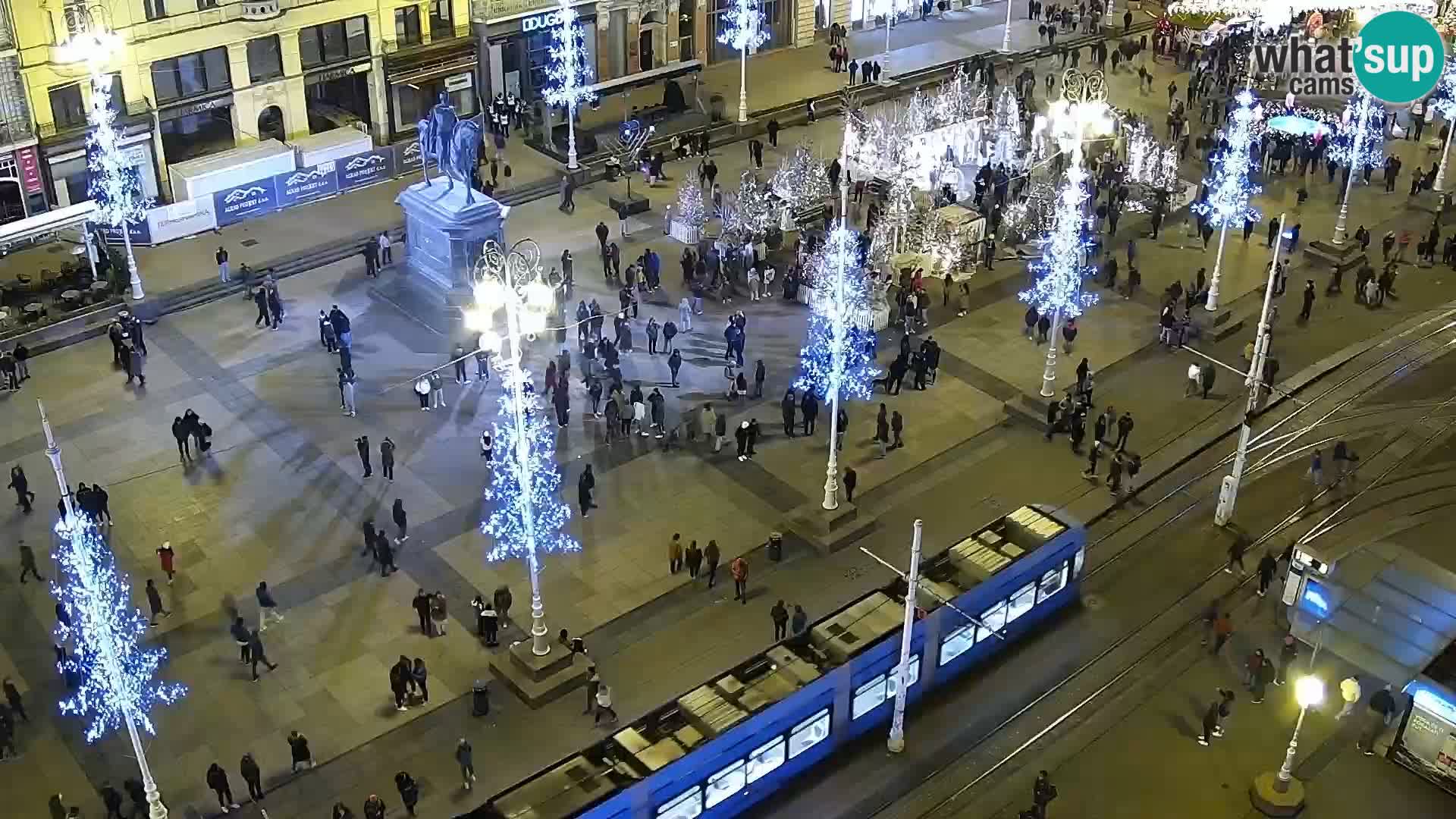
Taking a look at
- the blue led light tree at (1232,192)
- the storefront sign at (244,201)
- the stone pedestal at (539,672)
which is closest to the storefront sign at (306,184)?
the storefront sign at (244,201)

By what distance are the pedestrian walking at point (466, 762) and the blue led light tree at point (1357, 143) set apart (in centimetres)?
3269

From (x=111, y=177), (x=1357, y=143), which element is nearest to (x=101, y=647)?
(x=111, y=177)

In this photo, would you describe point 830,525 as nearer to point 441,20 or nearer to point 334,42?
point 334,42

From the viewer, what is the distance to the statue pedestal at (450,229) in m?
42.2

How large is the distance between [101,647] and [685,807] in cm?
1092

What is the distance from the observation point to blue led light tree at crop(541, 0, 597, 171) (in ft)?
169

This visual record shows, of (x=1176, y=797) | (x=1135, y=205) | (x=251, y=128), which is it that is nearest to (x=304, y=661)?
(x=1176, y=797)

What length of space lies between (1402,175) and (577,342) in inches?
1285

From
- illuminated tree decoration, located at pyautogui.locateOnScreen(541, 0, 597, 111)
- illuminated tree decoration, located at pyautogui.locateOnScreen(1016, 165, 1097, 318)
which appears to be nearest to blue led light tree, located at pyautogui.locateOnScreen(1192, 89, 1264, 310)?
illuminated tree decoration, located at pyautogui.locateOnScreen(1016, 165, 1097, 318)

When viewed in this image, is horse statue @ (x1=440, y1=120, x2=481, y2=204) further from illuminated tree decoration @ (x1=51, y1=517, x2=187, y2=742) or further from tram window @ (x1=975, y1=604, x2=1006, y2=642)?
tram window @ (x1=975, y1=604, x2=1006, y2=642)

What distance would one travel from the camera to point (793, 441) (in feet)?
122

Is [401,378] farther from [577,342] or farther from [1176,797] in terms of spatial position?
[1176,797]

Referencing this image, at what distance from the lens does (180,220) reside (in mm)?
46969

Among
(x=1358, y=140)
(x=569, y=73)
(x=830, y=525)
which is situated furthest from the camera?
(x=569, y=73)
